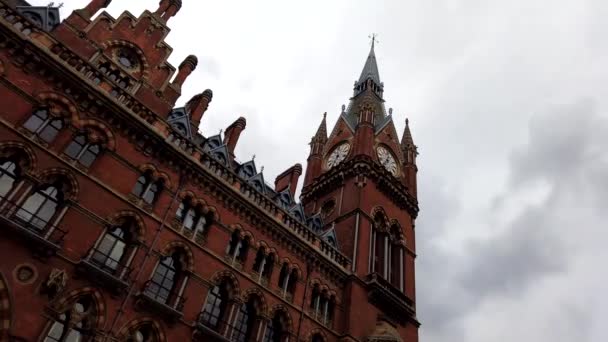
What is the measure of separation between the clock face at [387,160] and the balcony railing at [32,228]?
2809 cm

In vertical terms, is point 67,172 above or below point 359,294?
below

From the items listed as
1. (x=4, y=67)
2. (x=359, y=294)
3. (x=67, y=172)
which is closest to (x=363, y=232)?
(x=359, y=294)

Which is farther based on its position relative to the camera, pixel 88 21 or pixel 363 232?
pixel 363 232

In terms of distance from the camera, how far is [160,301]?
20.1m

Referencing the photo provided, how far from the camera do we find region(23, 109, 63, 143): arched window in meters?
19.3

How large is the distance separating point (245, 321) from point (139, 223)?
7.39 meters

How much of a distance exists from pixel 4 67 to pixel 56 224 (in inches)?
271

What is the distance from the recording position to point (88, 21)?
2411cm

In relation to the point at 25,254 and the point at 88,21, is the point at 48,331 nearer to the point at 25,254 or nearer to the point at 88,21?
the point at 25,254

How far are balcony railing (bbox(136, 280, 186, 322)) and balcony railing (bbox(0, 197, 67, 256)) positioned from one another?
155 inches

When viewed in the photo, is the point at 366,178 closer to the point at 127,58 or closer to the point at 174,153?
the point at 174,153

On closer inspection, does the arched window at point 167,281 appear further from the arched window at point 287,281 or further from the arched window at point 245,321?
the arched window at point 287,281

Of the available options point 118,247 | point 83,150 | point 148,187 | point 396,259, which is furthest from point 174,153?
point 396,259

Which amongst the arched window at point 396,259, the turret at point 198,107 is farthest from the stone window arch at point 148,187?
the arched window at point 396,259
